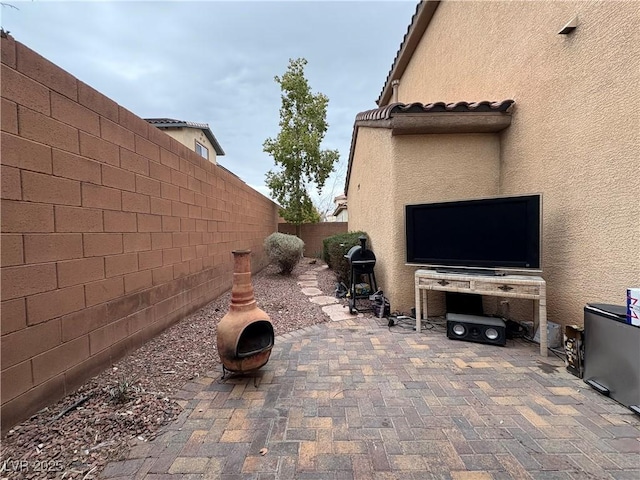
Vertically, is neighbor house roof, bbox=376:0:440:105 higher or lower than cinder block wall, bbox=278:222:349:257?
higher

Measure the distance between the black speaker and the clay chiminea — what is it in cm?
254

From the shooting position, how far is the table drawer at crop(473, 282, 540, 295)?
3.13 meters

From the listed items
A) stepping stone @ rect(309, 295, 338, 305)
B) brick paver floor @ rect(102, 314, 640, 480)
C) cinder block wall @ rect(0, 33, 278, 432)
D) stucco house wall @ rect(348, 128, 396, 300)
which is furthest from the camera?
stepping stone @ rect(309, 295, 338, 305)

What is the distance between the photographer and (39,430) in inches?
71.7

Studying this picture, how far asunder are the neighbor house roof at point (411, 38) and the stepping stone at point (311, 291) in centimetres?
705

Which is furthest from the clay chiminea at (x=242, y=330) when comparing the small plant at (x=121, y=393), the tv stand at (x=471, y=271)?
the tv stand at (x=471, y=271)

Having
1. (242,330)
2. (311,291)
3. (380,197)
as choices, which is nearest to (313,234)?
(311,291)

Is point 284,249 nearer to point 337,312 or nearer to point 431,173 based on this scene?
point 337,312

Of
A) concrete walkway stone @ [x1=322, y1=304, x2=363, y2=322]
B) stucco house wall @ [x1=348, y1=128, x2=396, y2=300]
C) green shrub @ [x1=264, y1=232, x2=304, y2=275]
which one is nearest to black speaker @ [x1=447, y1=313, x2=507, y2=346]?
stucco house wall @ [x1=348, y1=128, x2=396, y2=300]

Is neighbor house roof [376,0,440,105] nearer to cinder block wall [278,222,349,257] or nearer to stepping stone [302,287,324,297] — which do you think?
cinder block wall [278,222,349,257]

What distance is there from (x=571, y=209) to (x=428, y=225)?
1641 millimetres

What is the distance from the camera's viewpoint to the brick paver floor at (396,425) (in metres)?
1.61

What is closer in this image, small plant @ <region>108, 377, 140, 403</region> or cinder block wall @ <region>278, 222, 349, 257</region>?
small plant @ <region>108, 377, 140, 403</region>

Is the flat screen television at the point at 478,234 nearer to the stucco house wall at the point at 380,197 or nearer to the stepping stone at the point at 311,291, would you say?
the stucco house wall at the point at 380,197
